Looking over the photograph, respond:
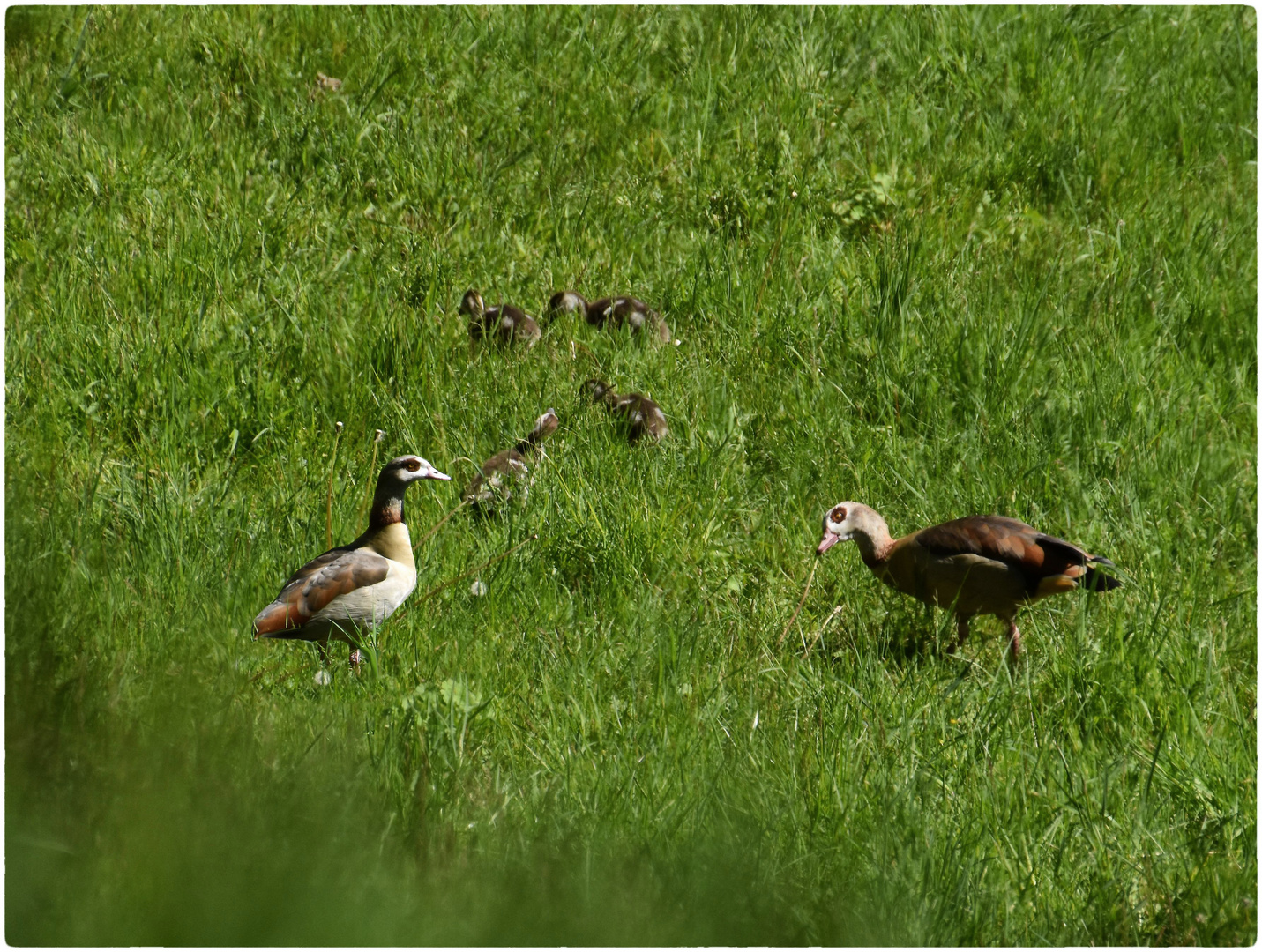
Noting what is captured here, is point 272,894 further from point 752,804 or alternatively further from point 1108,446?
point 1108,446

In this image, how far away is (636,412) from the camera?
19.1 feet

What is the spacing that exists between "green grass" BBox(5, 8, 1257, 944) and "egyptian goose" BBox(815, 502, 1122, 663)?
0.57ft

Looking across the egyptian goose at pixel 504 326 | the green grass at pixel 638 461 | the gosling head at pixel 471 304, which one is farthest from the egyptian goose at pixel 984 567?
the gosling head at pixel 471 304

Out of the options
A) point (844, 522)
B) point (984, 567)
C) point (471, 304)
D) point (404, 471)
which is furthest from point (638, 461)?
point (471, 304)

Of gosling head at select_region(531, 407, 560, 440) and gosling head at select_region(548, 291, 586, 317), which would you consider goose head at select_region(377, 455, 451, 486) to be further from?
gosling head at select_region(548, 291, 586, 317)

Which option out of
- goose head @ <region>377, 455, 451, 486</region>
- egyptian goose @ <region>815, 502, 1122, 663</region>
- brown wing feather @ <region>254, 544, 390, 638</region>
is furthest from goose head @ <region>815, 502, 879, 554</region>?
brown wing feather @ <region>254, 544, 390, 638</region>

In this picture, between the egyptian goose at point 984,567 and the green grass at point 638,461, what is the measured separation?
17 centimetres

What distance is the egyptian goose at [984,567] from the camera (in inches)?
189

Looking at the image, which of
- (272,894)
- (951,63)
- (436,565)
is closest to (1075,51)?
(951,63)

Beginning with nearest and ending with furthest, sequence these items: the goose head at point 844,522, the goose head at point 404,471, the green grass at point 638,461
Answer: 1. the green grass at point 638,461
2. the goose head at point 404,471
3. the goose head at point 844,522

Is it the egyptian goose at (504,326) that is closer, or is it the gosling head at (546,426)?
the gosling head at (546,426)

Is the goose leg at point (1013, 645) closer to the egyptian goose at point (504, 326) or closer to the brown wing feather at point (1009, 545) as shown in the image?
the brown wing feather at point (1009, 545)

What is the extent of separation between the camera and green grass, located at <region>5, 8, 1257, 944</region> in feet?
5.79

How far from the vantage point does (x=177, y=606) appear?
4535 millimetres
